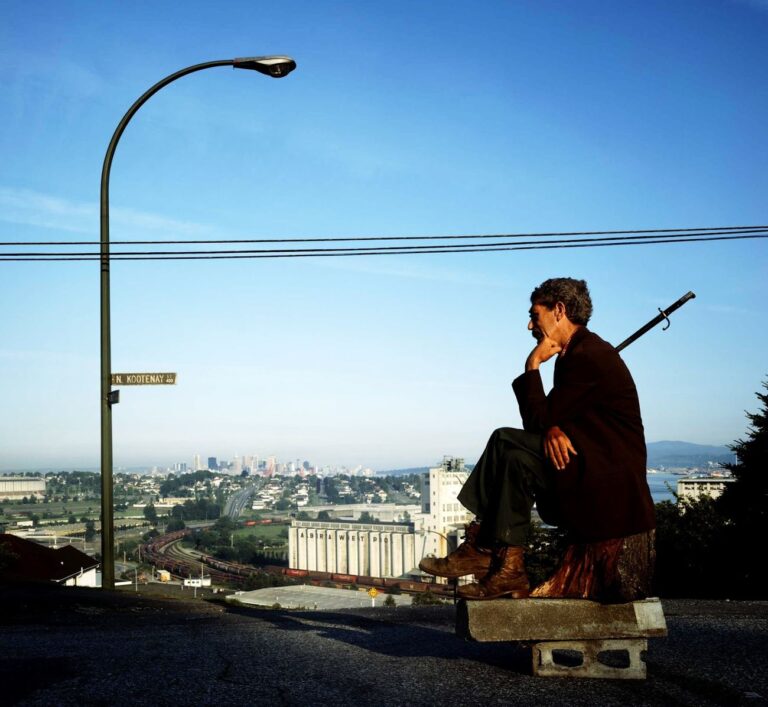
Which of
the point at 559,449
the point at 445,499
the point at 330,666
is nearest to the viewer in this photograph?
the point at 559,449

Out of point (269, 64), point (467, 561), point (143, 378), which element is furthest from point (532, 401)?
point (269, 64)

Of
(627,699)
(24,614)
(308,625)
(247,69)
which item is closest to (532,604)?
(627,699)

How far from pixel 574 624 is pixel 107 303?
10.1 metres

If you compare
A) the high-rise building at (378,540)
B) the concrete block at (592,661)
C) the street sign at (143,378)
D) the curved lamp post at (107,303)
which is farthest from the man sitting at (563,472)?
the high-rise building at (378,540)

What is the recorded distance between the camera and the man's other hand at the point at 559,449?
477 centimetres

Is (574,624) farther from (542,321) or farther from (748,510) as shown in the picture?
(748,510)

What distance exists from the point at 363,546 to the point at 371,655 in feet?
487

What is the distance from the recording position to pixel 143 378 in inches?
503

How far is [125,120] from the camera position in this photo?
1371 cm

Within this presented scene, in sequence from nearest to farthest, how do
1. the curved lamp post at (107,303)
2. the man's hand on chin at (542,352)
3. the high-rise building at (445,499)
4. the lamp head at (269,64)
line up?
the man's hand on chin at (542,352)
the curved lamp post at (107,303)
the lamp head at (269,64)
the high-rise building at (445,499)

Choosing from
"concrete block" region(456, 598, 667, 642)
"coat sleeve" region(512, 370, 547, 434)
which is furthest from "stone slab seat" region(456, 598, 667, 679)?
"coat sleeve" region(512, 370, 547, 434)

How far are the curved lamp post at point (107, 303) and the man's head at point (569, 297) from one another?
906 centimetres

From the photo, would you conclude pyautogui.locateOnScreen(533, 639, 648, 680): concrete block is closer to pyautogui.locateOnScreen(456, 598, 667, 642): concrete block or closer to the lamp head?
pyautogui.locateOnScreen(456, 598, 667, 642): concrete block

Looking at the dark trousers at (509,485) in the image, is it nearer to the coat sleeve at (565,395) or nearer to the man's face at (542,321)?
the coat sleeve at (565,395)
